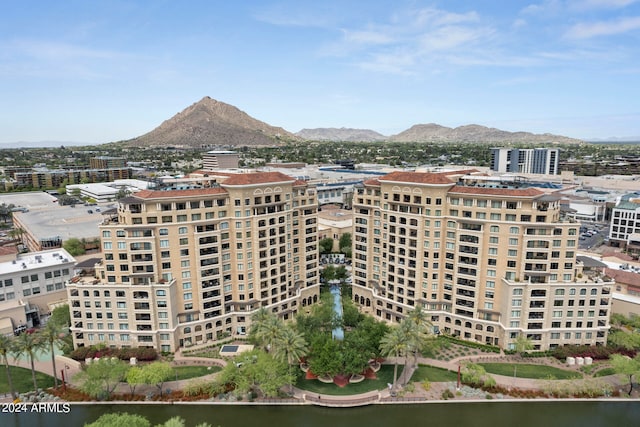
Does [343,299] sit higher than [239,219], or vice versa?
[239,219]

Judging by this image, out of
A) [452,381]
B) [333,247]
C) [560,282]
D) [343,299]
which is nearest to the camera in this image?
[452,381]

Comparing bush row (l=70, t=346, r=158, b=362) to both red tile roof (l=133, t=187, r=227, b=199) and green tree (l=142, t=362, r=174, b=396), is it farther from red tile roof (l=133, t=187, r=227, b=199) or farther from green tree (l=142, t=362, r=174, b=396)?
red tile roof (l=133, t=187, r=227, b=199)

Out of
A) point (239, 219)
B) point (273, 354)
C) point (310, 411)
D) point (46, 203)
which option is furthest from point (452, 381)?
point (46, 203)

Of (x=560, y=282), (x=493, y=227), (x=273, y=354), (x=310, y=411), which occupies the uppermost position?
(x=493, y=227)

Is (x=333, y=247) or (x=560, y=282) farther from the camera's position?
(x=333, y=247)

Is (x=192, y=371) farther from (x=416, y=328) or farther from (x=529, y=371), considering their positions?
(x=529, y=371)

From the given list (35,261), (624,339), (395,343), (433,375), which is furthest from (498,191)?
(35,261)

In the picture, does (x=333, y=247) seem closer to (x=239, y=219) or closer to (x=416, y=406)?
(x=239, y=219)
